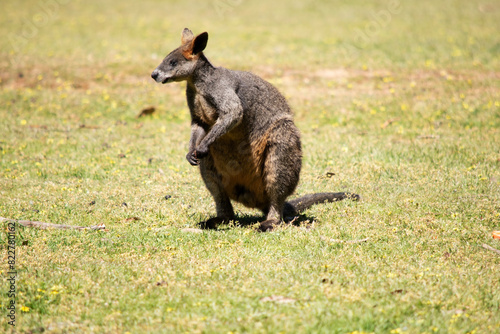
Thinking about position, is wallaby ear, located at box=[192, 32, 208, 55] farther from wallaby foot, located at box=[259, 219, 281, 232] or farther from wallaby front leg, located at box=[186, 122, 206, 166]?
wallaby foot, located at box=[259, 219, 281, 232]

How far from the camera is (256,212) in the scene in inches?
261

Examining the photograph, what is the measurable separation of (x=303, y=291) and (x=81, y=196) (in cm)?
363

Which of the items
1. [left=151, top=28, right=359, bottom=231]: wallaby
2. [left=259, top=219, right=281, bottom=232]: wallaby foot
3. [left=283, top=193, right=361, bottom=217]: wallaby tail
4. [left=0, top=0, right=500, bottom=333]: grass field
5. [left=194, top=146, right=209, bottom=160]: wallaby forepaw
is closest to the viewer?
[left=0, top=0, right=500, bottom=333]: grass field

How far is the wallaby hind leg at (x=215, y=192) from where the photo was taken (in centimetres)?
584

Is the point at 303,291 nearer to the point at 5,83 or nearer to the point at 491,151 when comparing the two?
the point at 491,151

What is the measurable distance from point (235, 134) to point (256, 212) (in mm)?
1337

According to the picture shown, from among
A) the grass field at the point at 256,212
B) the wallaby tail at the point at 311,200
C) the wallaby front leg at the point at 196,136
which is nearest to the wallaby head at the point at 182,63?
the wallaby front leg at the point at 196,136

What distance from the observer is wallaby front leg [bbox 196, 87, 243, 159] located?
5406 mm

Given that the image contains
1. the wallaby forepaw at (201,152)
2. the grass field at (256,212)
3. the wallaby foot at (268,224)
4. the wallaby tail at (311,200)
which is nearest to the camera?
the grass field at (256,212)

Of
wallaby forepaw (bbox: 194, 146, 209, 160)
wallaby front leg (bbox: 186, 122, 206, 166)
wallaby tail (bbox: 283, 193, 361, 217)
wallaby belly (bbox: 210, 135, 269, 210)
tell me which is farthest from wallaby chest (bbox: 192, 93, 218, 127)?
wallaby tail (bbox: 283, 193, 361, 217)

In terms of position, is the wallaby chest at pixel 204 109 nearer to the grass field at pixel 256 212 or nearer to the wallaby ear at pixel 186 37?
the wallaby ear at pixel 186 37

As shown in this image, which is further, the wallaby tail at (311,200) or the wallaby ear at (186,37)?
the wallaby tail at (311,200)

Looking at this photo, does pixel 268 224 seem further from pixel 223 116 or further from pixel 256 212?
pixel 223 116

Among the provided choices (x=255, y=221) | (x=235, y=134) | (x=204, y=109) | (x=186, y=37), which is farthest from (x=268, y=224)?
(x=186, y=37)
